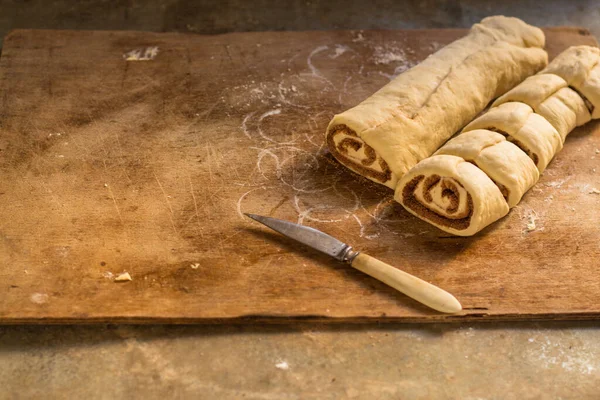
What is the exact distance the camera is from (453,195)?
279 centimetres

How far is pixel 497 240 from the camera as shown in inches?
112

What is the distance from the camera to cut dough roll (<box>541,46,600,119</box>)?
11.0ft

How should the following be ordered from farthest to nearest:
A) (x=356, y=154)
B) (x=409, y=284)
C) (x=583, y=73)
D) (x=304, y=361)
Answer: (x=583, y=73)
(x=356, y=154)
(x=409, y=284)
(x=304, y=361)

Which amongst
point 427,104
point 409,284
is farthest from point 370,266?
point 427,104

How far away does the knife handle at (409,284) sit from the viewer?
8.14ft

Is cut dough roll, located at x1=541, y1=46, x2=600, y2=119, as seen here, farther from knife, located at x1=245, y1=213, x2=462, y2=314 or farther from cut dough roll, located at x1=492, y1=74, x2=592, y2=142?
knife, located at x1=245, y1=213, x2=462, y2=314

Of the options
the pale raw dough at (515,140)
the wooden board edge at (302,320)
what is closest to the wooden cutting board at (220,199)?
the wooden board edge at (302,320)

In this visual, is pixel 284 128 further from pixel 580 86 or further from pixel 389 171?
pixel 580 86

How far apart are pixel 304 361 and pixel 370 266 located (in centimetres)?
46

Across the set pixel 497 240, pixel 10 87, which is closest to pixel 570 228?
pixel 497 240

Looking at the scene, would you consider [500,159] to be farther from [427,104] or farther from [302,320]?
[302,320]

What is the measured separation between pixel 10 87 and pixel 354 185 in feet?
6.41

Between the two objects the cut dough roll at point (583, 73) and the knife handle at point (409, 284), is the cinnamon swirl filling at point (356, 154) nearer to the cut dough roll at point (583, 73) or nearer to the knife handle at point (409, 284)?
the knife handle at point (409, 284)

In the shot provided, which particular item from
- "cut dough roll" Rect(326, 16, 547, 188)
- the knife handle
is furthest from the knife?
"cut dough roll" Rect(326, 16, 547, 188)
